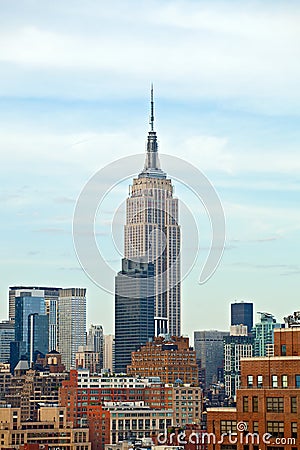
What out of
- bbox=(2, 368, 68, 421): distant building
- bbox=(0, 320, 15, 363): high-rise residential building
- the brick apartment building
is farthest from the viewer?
bbox=(0, 320, 15, 363): high-rise residential building

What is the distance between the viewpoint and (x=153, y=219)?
82812mm

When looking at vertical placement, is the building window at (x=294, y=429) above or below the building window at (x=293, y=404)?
below

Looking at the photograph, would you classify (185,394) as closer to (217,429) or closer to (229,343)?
(229,343)

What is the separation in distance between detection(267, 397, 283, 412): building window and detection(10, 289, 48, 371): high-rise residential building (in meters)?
108

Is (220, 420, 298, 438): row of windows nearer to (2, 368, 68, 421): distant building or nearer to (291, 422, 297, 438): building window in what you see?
(291, 422, 297, 438): building window

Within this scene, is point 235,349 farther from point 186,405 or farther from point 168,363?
point 186,405

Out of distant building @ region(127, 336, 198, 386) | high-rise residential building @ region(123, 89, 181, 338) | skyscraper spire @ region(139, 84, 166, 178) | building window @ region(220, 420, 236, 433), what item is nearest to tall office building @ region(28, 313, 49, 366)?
high-rise residential building @ region(123, 89, 181, 338)

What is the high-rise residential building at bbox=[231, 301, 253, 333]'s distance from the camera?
4304 inches

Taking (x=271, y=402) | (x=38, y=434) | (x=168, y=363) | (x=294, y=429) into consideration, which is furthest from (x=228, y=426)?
(x=168, y=363)

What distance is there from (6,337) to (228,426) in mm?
113805

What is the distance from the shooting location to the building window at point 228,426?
20016mm

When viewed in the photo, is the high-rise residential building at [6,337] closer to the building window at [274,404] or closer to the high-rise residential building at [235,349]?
the high-rise residential building at [235,349]

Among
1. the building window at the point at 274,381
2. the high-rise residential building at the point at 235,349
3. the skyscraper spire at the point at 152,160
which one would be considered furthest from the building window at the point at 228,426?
the high-rise residential building at the point at 235,349

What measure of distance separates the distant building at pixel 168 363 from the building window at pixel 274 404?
244 feet
